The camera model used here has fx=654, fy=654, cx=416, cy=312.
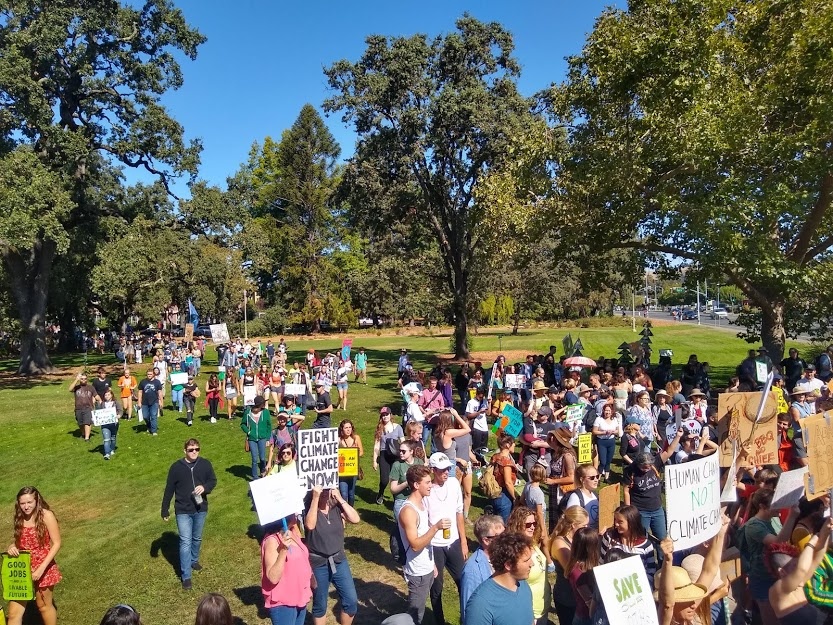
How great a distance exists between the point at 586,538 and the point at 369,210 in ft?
94.4

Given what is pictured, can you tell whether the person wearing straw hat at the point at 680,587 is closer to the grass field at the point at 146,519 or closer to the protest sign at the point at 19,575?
the grass field at the point at 146,519

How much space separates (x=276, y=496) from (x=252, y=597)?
2.94 metres

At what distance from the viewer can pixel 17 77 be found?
2569cm

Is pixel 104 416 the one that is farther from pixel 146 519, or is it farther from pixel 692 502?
pixel 692 502

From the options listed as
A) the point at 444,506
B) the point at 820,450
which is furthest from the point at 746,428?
the point at 444,506

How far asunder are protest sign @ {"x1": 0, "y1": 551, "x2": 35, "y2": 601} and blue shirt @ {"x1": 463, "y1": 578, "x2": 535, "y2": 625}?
4440mm

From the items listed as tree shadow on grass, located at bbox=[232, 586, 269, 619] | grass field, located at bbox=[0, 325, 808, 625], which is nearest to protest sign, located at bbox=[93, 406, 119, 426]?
Answer: grass field, located at bbox=[0, 325, 808, 625]

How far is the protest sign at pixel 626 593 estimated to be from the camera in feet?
13.3

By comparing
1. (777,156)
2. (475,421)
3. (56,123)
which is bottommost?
(475,421)

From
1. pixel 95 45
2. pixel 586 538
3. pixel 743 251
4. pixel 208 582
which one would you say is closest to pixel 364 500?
pixel 208 582

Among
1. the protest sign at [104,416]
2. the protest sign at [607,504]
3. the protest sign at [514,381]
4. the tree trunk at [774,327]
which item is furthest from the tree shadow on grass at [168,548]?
the tree trunk at [774,327]

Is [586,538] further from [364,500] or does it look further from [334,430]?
[364,500]

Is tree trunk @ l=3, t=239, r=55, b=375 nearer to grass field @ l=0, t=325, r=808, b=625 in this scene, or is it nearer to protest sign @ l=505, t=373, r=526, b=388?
grass field @ l=0, t=325, r=808, b=625

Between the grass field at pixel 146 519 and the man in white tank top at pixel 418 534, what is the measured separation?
1.28 m
